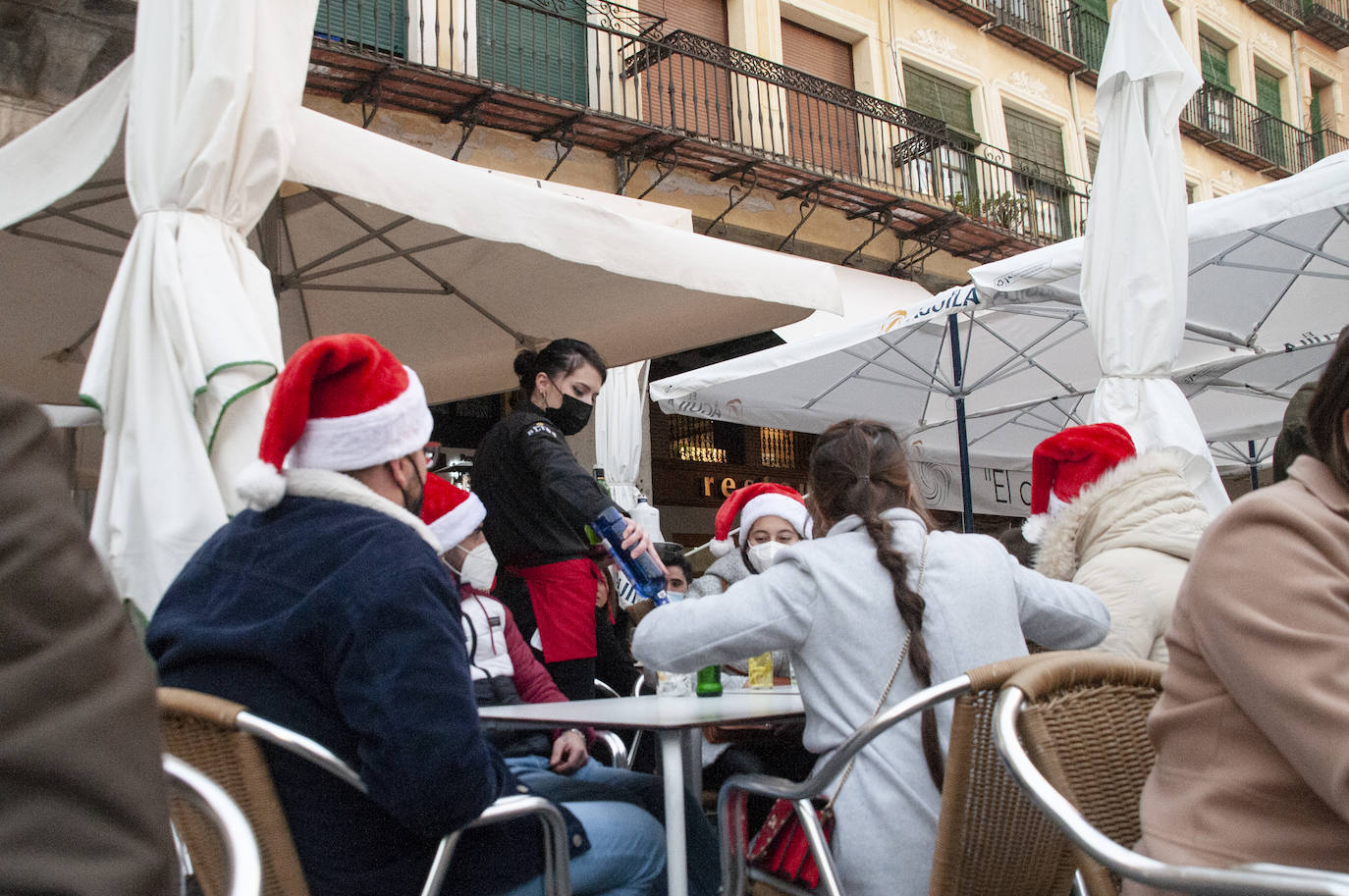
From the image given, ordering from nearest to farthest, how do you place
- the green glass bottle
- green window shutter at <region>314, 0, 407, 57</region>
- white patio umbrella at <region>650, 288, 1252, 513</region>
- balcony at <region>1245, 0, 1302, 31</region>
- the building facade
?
the green glass bottle < white patio umbrella at <region>650, 288, 1252, 513</region> < green window shutter at <region>314, 0, 407, 57</region> < the building facade < balcony at <region>1245, 0, 1302, 31</region>

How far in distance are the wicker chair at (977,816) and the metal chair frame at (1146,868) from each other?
20cm

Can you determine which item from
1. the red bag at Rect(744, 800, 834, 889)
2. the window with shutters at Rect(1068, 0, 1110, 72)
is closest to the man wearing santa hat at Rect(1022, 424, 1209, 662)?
the red bag at Rect(744, 800, 834, 889)

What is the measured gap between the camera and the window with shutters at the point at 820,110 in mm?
14016

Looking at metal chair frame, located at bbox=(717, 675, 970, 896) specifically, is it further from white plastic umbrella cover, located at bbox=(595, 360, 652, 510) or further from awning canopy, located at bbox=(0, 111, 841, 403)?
white plastic umbrella cover, located at bbox=(595, 360, 652, 510)

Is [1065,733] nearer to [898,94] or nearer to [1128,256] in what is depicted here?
[1128,256]

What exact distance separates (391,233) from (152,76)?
1913 millimetres

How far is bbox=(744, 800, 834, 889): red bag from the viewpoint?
2.28 metres

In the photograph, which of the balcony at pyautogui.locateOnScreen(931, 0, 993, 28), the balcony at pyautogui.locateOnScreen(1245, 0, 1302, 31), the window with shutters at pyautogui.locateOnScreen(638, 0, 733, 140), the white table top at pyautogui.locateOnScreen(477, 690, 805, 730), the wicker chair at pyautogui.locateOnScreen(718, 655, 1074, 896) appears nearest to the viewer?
the wicker chair at pyautogui.locateOnScreen(718, 655, 1074, 896)

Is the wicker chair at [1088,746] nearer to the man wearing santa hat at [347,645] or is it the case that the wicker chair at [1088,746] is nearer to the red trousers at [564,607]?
the man wearing santa hat at [347,645]

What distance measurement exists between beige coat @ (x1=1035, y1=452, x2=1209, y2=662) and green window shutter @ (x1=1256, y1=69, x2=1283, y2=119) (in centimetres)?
2342

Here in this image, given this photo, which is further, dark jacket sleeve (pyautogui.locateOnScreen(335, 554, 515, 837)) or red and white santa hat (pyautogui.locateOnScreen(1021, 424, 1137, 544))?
red and white santa hat (pyautogui.locateOnScreen(1021, 424, 1137, 544))

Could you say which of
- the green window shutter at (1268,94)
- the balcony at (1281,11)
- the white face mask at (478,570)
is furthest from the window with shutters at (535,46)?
the balcony at (1281,11)

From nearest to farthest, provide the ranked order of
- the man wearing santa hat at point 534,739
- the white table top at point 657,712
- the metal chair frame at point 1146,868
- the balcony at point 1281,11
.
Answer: the metal chair frame at point 1146,868, the white table top at point 657,712, the man wearing santa hat at point 534,739, the balcony at point 1281,11

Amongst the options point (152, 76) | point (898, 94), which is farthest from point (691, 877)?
point (898, 94)
